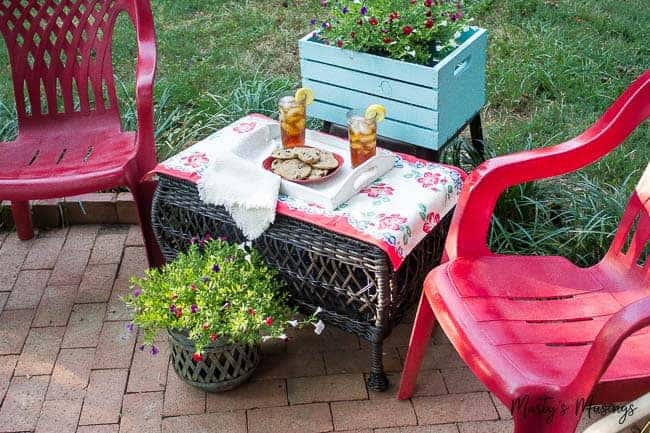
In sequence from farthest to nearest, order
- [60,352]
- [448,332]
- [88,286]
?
[88,286] → [60,352] → [448,332]

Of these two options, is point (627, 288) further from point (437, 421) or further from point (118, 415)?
point (118, 415)

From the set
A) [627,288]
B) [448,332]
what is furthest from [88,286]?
[627,288]

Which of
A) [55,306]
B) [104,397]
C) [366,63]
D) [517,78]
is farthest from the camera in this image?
[517,78]

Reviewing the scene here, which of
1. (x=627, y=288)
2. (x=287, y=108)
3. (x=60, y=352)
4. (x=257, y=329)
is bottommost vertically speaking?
(x=60, y=352)

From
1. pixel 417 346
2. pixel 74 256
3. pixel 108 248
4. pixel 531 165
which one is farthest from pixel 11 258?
pixel 531 165

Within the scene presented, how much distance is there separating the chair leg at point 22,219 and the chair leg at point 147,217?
61cm

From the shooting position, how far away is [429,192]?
7.66ft

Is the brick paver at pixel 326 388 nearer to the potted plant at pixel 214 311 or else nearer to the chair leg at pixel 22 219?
the potted plant at pixel 214 311

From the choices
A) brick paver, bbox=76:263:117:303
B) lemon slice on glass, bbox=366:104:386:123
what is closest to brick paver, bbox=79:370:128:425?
brick paver, bbox=76:263:117:303

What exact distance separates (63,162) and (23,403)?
2.67 ft

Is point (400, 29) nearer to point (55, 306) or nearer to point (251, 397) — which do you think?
point (251, 397)

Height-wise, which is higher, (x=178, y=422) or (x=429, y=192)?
(x=429, y=192)

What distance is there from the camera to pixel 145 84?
2623 mm

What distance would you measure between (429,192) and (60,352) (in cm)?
130
